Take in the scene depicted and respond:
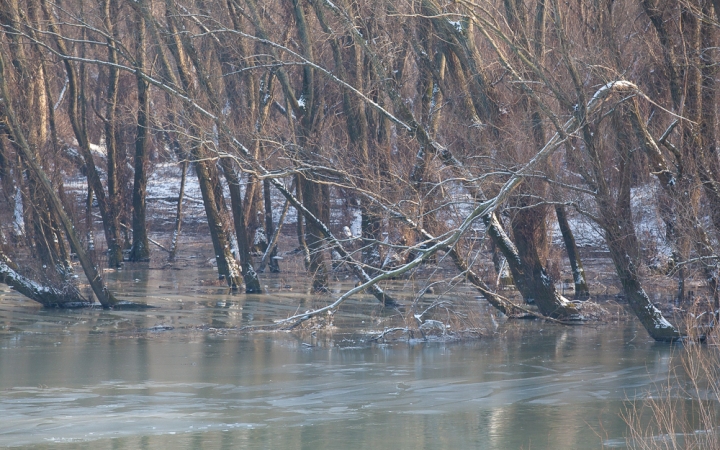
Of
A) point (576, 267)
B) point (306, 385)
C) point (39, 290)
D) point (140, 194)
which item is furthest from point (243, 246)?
point (306, 385)

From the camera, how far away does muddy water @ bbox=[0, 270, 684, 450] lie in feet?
27.1

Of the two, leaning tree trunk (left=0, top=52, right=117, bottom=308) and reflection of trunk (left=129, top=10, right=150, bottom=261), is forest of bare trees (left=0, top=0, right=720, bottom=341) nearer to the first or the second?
leaning tree trunk (left=0, top=52, right=117, bottom=308)

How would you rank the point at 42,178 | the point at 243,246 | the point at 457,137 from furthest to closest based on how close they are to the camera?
the point at 243,246 → the point at 42,178 → the point at 457,137

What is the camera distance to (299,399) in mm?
9812

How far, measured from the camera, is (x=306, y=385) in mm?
10531

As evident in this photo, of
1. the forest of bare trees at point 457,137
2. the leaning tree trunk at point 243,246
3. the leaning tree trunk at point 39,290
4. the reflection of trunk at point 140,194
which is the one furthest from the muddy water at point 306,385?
the reflection of trunk at point 140,194

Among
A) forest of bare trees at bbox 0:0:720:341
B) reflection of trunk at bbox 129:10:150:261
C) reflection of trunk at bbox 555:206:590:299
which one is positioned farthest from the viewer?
reflection of trunk at bbox 129:10:150:261

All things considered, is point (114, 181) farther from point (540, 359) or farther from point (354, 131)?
point (540, 359)

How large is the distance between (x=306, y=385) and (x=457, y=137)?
7.22 meters

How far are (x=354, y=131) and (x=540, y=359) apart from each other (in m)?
8.36

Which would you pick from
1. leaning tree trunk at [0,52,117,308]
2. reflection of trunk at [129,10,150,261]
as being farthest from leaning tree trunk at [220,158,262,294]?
reflection of trunk at [129,10,150,261]

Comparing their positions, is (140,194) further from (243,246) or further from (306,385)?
(306,385)

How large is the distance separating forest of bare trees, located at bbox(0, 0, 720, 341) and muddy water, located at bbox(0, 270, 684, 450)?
1228 mm

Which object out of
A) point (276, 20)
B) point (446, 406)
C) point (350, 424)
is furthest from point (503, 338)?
point (276, 20)
